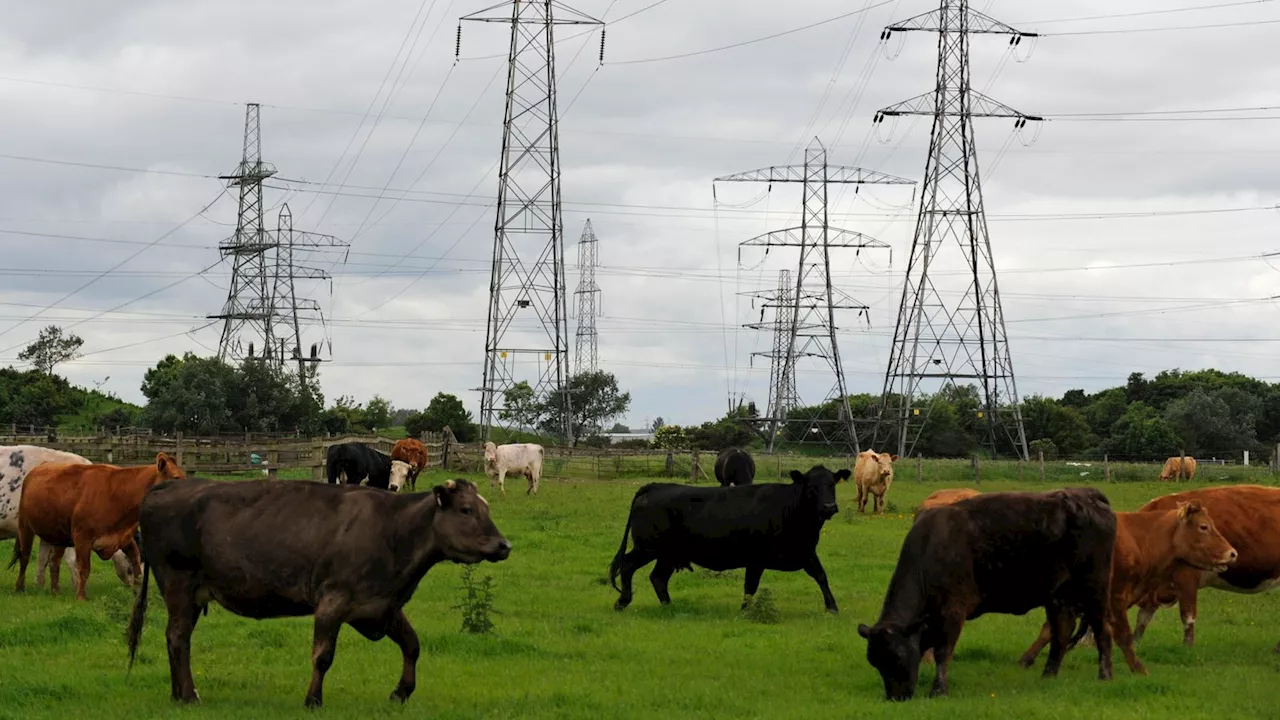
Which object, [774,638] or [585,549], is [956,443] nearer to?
[585,549]

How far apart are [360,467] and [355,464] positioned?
0.15 metres

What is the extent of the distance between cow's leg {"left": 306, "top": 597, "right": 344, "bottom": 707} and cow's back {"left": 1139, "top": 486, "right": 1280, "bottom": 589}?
7.83 metres

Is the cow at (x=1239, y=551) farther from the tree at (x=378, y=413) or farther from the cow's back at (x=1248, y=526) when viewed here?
the tree at (x=378, y=413)

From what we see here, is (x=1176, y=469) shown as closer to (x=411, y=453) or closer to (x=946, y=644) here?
(x=411, y=453)

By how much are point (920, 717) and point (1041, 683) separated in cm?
200

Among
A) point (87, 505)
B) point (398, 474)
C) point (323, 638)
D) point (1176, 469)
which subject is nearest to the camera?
point (323, 638)

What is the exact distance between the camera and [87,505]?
1537 centimetres

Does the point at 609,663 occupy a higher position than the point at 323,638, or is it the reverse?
the point at 323,638

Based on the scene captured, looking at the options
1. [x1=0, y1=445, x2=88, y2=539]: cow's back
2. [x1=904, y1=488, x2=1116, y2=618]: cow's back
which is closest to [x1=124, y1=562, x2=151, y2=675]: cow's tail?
[x1=904, y1=488, x2=1116, y2=618]: cow's back

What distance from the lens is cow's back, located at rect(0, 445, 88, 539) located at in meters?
16.9

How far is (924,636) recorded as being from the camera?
37.2 feet

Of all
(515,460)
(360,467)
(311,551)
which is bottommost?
(311,551)

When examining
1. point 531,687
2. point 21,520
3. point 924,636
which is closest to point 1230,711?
point 924,636

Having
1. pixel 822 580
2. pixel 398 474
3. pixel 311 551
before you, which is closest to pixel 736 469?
pixel 398 474
